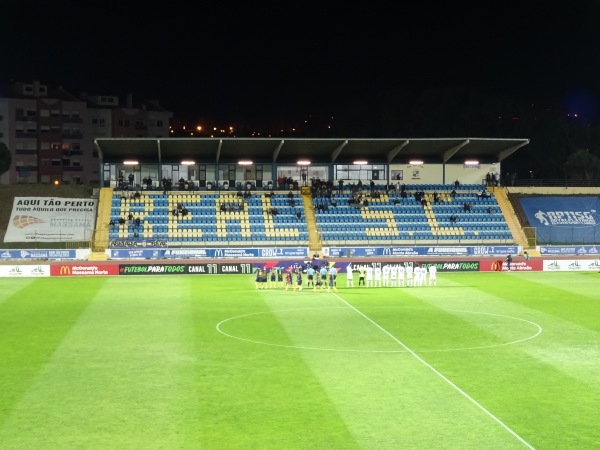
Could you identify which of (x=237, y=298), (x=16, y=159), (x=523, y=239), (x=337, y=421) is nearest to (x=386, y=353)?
(x=337, y=421)

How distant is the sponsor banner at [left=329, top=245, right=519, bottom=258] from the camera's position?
5509 cm

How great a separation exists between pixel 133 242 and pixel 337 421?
41.1 m

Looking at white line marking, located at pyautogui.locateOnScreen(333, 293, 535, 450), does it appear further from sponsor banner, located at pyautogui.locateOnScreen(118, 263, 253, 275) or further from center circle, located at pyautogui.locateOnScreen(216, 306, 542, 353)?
sponsor banner, located at pyautogui.locateOnScreen(118, 263, 253, 275)

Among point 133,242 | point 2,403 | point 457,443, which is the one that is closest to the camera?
point 457,443

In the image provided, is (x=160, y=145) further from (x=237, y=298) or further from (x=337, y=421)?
(x=337, y=421)

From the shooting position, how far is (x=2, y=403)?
57.0 feet

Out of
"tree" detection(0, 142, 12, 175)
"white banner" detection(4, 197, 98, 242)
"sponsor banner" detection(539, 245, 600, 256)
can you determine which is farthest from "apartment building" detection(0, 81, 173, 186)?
"sponsor banner" detection(539, 245, 600, 256)

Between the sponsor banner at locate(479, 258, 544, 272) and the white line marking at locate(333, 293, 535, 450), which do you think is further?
the sponsor banner at locate(479, 258, 544, 272)

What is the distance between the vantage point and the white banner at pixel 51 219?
58.1m

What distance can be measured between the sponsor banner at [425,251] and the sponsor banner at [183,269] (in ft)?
29.1

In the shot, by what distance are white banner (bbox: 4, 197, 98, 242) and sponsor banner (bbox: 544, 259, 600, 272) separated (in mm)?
31447

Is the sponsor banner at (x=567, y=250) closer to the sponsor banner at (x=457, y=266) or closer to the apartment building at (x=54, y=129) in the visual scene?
the sponsor banner at (x=457, y=266)

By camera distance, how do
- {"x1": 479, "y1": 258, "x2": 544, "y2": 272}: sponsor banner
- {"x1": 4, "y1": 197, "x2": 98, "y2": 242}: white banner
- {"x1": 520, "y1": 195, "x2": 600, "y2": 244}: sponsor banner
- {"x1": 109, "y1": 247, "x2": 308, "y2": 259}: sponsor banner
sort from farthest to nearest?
{"x1": 520, "y1": 195, "x2": 600, "y2": 244}: sponsor banner
{"x1": 4, "y1": 197, "x2": 98, "y2": 242}: white banner
{"x1": 109, "y1": 247, "x2": 308, "y2": 259}: sponsor banner
{"x1": 479, "y1": 258, "x2": 544, "y2": 272}: sponsor banner

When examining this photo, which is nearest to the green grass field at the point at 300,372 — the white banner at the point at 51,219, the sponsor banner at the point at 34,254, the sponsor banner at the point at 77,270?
the sponsor banner at the point at 77,270
